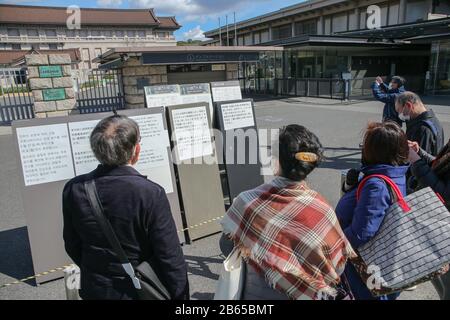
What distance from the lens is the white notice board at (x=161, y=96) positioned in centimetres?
435

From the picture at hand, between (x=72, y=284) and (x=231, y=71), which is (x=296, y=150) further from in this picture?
(x=231, y=71)

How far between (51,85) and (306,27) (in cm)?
3131

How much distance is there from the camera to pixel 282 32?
120 feet

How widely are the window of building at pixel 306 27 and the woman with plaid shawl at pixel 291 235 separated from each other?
3534 cm

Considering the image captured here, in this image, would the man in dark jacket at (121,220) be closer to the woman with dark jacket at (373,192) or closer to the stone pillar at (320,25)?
the woman with dark jacket at (373,192)

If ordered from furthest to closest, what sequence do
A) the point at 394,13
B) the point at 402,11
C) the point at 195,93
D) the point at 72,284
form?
the point at 394,13, the point at 402,11, the point at 195,93, the point at 72,284

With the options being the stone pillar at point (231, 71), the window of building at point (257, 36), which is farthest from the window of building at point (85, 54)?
the stone pillar at point (231, 71)

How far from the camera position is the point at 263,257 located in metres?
1.57

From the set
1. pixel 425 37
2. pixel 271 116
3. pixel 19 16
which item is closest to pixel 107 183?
pixel 271 116

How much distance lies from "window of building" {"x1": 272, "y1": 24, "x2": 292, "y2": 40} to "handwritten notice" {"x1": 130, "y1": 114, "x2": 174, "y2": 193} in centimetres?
3543

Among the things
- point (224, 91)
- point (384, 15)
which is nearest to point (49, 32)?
point (384, 15)

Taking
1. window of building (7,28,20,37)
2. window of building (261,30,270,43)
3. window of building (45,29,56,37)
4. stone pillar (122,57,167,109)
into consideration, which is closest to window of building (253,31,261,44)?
window of building (261,30,270,43)

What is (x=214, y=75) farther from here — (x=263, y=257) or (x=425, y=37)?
(x=425, y=37)

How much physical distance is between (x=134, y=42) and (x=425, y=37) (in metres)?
50.2
